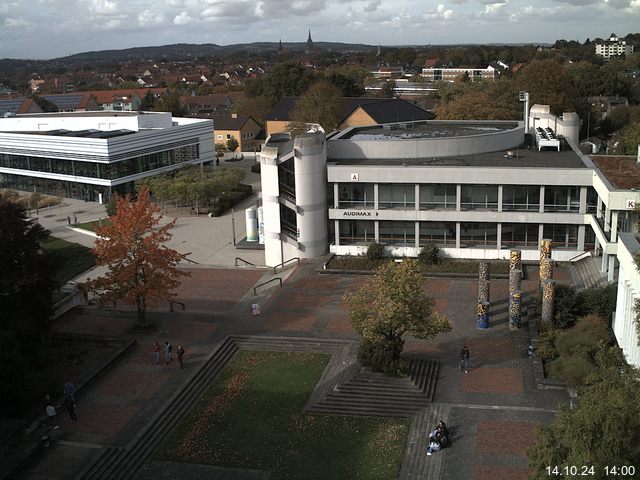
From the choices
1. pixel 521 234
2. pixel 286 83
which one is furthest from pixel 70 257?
pixel 286 83

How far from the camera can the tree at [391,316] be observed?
93.2 feet

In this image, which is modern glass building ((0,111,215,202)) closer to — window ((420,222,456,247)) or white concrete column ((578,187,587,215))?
window ((420,222,456,247))

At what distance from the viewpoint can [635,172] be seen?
41844 mm

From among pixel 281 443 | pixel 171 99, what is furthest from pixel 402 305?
pixel 171 99

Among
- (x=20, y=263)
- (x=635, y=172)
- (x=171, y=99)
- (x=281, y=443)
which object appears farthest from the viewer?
(x=171, y=99)

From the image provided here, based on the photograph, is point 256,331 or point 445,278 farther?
point 445,278

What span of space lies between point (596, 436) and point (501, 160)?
112 feet

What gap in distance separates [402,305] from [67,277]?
2771 centimetres

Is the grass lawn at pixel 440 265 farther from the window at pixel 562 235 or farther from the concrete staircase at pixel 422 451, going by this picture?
the concrete staircase at pixel 422 451

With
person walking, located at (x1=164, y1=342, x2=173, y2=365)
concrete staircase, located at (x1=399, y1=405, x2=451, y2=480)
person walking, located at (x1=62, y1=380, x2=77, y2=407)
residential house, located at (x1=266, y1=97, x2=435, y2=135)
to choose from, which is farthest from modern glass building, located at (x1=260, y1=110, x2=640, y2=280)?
residential house, located at (x1=266, y1=97, x2=435, y2=135)

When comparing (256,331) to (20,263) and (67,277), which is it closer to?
(20,263)

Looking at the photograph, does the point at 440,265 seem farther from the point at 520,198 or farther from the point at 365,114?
the point at 365,114

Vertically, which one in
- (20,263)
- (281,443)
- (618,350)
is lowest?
(281,443)

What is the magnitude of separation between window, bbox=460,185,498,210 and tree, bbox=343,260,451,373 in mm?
16923
